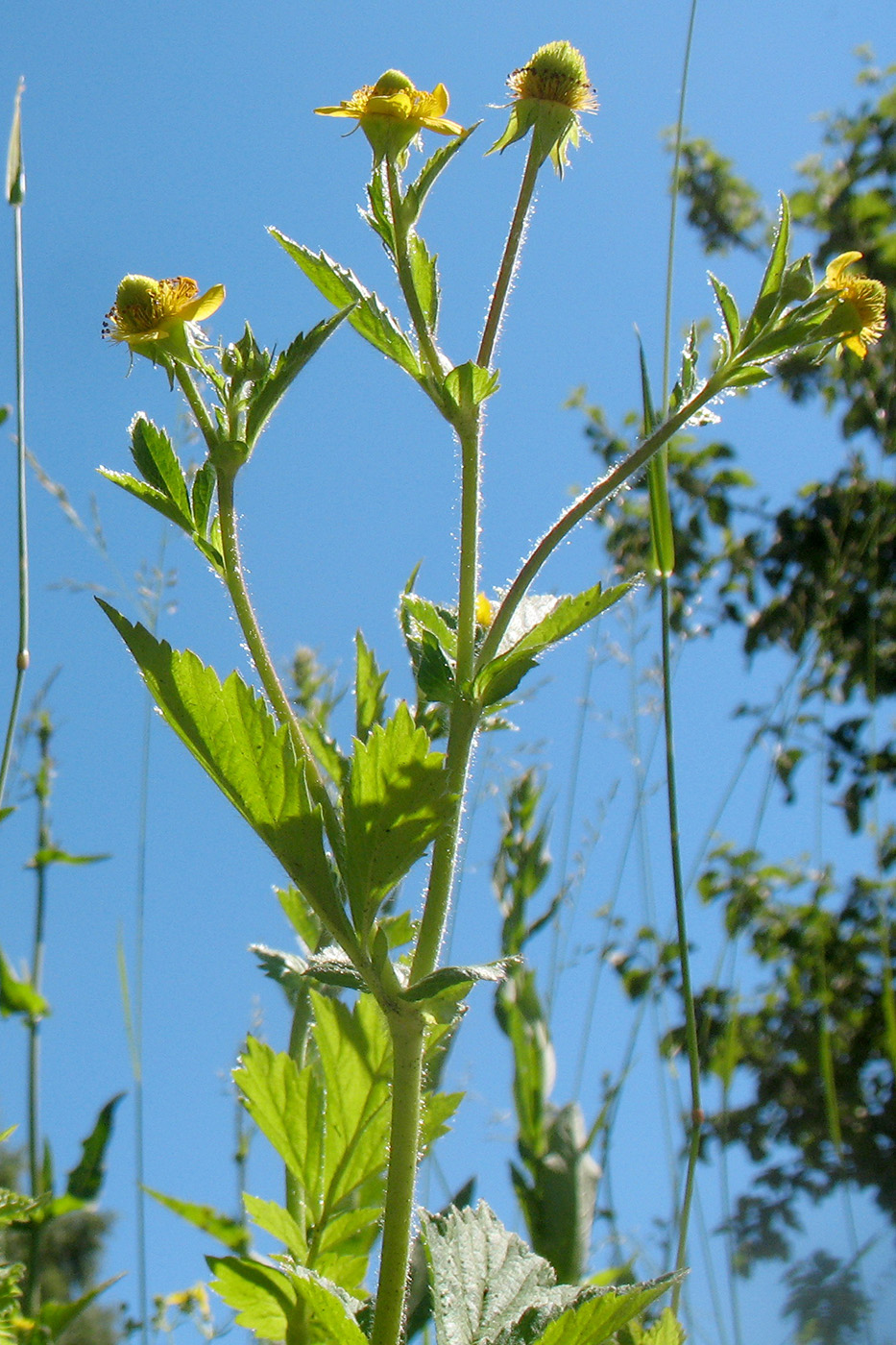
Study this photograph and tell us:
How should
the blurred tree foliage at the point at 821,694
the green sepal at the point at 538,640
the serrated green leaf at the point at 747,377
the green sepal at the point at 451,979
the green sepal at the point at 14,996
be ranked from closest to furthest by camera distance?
1. the green sepal at the point at 451,979
2. the green sepal at the point at 538,640
3. the serrated green leaf at the point at 747,377
4. the green sepal at the point at 14,996
5. the blurred tree foliage at the point at 821,694

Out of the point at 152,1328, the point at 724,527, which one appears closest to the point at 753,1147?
the point at 724,527

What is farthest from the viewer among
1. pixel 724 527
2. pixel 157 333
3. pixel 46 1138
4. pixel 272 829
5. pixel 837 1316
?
pixel 724 527

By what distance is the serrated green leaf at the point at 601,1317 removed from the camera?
27.2 inches

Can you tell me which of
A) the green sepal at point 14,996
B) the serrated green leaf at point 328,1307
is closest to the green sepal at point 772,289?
the serrated green leaf at point 328,1307

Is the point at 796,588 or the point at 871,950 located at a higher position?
the point at 796,588

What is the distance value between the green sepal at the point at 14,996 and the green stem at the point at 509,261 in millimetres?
676

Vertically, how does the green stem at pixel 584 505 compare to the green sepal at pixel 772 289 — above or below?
below

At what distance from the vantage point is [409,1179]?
2.35 feet

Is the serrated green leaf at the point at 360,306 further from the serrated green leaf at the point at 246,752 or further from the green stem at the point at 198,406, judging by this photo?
the serrated green leaf at the point at 246,752

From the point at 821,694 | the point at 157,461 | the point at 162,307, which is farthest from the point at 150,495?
the point at 821,694

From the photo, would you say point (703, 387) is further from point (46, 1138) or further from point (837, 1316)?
point (837, 1316)

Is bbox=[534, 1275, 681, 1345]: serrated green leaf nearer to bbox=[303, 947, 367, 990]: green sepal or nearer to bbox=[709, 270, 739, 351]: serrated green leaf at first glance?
bbox=[303, 947, 367, 990]: green sepal

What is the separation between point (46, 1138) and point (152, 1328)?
1.14ft

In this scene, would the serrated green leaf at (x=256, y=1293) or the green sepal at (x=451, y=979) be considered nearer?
the green sepal at (x=451, y=979)
